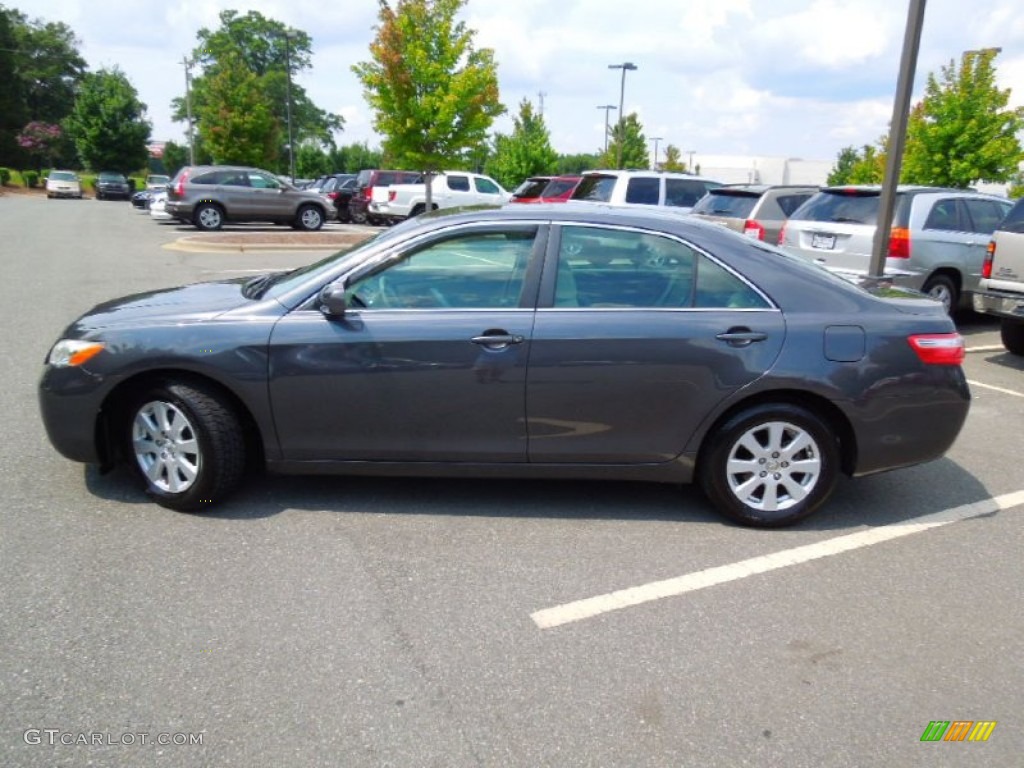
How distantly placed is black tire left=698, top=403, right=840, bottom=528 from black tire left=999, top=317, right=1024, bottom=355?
5.55 m

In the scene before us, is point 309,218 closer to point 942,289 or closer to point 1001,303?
point 942,289

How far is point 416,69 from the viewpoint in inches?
789

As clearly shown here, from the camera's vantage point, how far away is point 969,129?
679 inches

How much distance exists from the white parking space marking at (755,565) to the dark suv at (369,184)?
21.8 metres

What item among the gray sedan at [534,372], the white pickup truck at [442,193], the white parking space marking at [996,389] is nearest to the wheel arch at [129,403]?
the gray sedan at [534,372]

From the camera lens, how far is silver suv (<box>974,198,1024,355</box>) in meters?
7.76

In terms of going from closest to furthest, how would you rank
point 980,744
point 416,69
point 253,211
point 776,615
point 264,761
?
1. point 264,761
2. point 980,744
3. point 776,615
4. point 416,69
5. point 253,211

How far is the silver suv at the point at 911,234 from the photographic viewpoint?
906 cm

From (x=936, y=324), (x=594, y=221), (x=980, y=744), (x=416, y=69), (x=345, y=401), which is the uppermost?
(x=416, y=69)

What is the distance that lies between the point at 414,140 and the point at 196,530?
18.5m

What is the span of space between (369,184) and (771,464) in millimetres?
23622

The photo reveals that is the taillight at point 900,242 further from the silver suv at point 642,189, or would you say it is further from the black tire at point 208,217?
the black tire at point 208,217

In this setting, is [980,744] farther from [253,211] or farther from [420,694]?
[253,211]

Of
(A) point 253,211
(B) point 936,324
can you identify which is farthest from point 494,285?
(A) point 253,211
